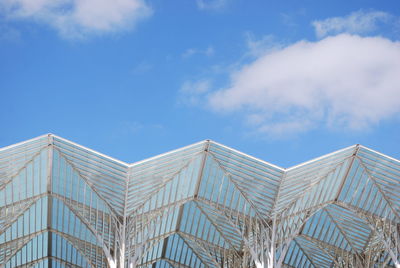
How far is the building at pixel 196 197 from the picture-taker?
37.6 meters

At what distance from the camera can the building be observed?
37594 millimetres

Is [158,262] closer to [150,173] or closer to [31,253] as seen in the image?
[31,253]

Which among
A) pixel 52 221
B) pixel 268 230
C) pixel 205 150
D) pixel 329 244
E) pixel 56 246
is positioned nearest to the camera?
pixel 205 150

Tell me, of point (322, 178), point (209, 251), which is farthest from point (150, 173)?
point (209, 251)

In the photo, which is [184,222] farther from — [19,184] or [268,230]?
[19,184]

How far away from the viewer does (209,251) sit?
165ft

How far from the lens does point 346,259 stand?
51094 mm

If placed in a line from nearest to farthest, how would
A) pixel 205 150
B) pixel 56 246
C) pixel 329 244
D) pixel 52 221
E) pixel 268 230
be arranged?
1. pixel 205 150
2. pixel 268 230
3. pixel 52 221
4. pixel 329 244
5. pixel 56 246

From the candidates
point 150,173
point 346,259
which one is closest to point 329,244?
point 346,259

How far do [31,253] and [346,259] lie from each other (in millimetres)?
27584

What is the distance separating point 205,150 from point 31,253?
24534mm

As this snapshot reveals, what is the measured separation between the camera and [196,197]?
42.2m

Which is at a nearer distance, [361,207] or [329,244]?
[361,207]

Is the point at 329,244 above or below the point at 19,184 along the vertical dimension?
above
